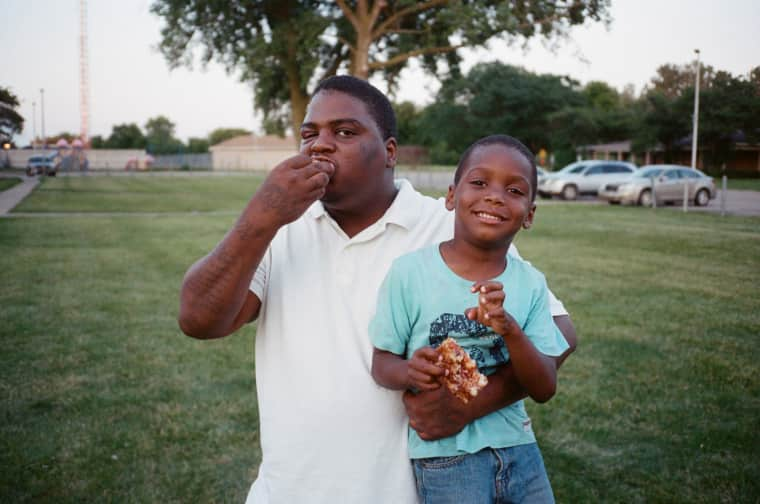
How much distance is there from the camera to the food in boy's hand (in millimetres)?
1801

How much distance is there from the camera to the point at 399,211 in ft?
7.26

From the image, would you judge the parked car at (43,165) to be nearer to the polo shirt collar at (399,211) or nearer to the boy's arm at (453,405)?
the polo shirt collar at (399,211)

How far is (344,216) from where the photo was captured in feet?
7.14

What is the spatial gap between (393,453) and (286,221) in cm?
81

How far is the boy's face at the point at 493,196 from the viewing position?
200 cm

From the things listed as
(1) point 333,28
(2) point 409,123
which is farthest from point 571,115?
(1) point 333,28

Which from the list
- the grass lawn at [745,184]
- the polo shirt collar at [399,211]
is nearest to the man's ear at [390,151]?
the polo shirt collar at [399,211]

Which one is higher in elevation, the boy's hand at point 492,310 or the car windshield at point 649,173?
the car windshield at point 649,173

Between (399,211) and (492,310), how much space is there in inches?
24.7

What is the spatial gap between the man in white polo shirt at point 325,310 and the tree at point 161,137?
4309 inches

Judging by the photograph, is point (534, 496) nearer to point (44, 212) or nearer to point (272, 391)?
point (272, 391)

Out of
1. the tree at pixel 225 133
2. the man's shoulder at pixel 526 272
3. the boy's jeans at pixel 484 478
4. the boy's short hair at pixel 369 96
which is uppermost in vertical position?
the tree at pixel 225 133

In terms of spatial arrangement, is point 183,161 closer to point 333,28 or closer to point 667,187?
point 333,28

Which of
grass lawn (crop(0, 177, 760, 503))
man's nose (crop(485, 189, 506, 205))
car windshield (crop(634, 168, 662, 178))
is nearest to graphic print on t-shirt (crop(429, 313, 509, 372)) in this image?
man's nose (crop(485, 189, 506, 205))
